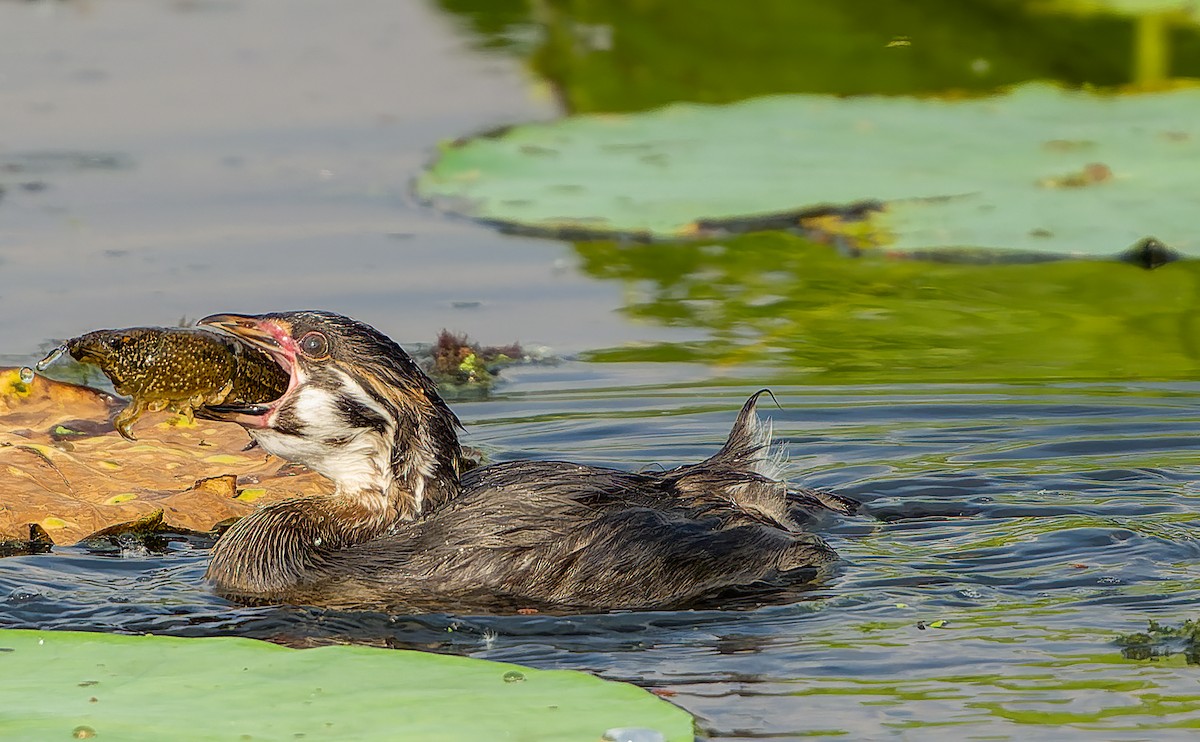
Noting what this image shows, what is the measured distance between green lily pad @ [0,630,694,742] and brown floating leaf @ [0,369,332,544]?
1878 millimetres

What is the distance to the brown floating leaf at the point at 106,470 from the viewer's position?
7.63 meters

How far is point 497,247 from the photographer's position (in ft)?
39.2

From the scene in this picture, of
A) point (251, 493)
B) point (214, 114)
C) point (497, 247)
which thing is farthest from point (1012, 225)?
point (214, 114)

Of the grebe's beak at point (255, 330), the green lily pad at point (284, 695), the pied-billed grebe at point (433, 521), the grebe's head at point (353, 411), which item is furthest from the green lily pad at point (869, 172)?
A: the green lily pad at point (284, 695)

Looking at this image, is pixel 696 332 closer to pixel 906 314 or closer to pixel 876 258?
pixel 906 314

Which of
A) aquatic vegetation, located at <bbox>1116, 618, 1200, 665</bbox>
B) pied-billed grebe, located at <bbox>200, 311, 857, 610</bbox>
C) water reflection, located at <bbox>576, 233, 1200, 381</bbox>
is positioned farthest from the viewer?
water reflection, located at <bbox>576, 233, 1200, 381</bbox>

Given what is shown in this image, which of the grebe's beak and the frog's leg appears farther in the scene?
the frog's leg

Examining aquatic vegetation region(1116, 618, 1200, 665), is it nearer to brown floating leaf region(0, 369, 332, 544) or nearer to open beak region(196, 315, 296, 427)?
open beak region(196, 315, 296, 427)

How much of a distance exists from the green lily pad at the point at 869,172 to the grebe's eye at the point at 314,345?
3867 mm

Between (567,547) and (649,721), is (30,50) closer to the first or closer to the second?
(567,547)

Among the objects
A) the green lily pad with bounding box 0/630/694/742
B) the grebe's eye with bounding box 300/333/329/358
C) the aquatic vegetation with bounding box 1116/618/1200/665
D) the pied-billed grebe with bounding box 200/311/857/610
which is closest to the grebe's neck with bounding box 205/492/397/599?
the pied-billed grebe with bounding box 200/311/857/610

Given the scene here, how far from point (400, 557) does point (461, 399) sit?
2853mm

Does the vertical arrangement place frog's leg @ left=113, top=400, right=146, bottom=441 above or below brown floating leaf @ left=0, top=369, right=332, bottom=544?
above

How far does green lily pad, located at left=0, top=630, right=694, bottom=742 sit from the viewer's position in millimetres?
5004
